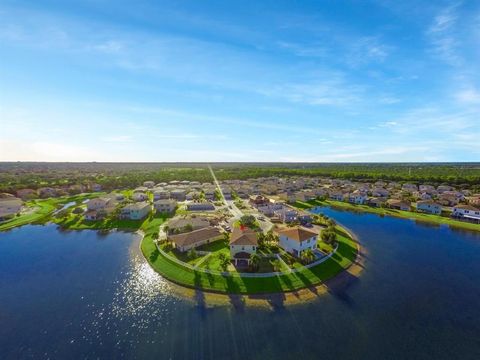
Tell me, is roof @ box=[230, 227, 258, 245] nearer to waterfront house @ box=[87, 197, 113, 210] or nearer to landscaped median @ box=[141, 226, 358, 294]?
landscaped median @ box=[141, 226, 358, 294]

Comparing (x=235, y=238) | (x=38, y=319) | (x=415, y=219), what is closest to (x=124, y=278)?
(x=38, y=319)

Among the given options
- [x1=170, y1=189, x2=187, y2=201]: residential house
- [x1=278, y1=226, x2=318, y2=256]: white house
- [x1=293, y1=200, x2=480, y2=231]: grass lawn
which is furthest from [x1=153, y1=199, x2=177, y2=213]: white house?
[x1=293, y1=200, x2=480, y2=231]: grass lawn

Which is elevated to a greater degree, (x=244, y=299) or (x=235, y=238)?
(x=235, y=238)

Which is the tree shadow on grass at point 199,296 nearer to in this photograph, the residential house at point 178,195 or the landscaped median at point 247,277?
the landscaped median at point 247,277

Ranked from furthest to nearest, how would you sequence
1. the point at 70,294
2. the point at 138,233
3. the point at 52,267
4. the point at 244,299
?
1. the point at 138,233
2. the point at 52,267
3. the point at 70,294
4. the point at 244,299

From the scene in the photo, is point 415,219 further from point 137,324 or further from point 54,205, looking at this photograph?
point 54,205

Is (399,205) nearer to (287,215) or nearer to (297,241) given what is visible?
(287,215)

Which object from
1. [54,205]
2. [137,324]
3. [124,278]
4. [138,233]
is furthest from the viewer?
[54,205]

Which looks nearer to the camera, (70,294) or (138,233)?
(70,294)

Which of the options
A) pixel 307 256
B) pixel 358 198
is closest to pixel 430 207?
pixel 358 198
